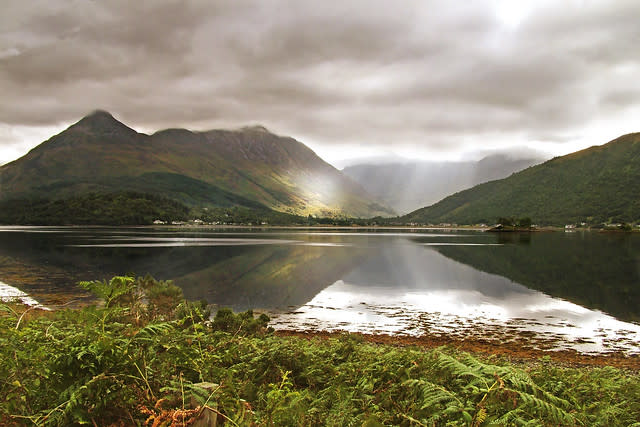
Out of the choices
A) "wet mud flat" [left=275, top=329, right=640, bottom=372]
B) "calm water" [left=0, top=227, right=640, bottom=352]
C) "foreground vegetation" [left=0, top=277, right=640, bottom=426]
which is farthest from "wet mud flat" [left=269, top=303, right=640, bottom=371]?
"foreground vegetation" [left=0, top=277, right=640, bottom=426]

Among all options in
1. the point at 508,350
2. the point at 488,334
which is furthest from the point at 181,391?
the point at 488,334

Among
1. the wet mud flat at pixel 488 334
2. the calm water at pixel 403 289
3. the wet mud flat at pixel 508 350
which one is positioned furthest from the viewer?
the calm water at pixel 403 289

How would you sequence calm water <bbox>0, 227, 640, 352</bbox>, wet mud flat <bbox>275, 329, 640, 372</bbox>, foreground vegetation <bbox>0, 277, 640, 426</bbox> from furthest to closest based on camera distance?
calm water <bbox>0, 227, 640, 352</bbox>
wet mud flat <bbox>275, 329, 640, 372</bbox>
foreground vegetation <bbox>0, 277, 640, 426</bbox>

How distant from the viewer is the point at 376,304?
38.8 metres

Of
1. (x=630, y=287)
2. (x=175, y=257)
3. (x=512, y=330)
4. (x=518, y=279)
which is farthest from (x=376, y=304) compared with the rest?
(x=175, y=257)

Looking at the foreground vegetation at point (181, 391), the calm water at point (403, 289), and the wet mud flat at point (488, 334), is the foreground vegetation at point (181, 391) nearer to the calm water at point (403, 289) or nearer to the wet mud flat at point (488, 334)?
the wet mud flat at point (488, 334)

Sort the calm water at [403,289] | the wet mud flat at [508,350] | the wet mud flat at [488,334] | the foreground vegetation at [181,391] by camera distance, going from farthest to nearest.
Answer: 1. the calm water at [403,289]
2. the wet mud flat at [488,334]
3. the wet mud flat at [508,350]
4. the foreground vegetation at [181,391]

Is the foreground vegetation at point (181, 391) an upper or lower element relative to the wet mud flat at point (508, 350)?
upper

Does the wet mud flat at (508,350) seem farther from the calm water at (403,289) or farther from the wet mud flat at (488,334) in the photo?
the calm water at (403,289)

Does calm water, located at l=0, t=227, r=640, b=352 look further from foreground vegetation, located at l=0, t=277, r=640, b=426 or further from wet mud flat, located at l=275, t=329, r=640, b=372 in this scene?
foreground vegetation, located at l=0, t=277, r=640, b=426

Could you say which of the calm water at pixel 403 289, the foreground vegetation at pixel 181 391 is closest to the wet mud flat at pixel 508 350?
the calm water at pixel 403 289

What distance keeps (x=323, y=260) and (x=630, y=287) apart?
151 ft

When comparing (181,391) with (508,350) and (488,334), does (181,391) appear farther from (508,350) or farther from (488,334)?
(488,334)

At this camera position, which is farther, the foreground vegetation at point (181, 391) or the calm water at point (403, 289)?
the calm water at point (403, 289)
